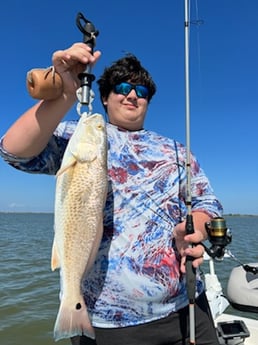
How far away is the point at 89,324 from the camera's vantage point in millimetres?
2004

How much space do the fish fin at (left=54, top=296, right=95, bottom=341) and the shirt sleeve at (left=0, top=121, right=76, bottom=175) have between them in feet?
2.53

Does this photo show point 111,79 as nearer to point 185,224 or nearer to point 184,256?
point 185,224

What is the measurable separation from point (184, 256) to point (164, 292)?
0.25m

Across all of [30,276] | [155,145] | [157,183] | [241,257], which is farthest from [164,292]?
[241,257]

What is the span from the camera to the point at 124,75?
104 inches

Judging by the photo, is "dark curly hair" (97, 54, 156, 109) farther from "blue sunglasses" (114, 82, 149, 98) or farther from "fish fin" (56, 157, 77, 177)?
"fish fin" (56, 157, 77, 177)

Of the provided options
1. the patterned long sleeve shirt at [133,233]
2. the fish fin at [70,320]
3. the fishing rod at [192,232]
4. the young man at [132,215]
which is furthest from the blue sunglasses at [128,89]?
the fish fin at [70,320]

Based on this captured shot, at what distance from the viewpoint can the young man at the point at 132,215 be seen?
6.64ft

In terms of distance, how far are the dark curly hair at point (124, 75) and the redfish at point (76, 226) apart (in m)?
0.80


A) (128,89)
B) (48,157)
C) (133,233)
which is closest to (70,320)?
(133,233)

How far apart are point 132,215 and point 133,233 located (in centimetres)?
11

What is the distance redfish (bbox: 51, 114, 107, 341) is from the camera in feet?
6.34

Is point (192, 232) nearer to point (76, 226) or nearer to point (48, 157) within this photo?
point (76, 226)

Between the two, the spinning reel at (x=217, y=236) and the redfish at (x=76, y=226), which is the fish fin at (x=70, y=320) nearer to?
the redfish at (x=76, y=226)
